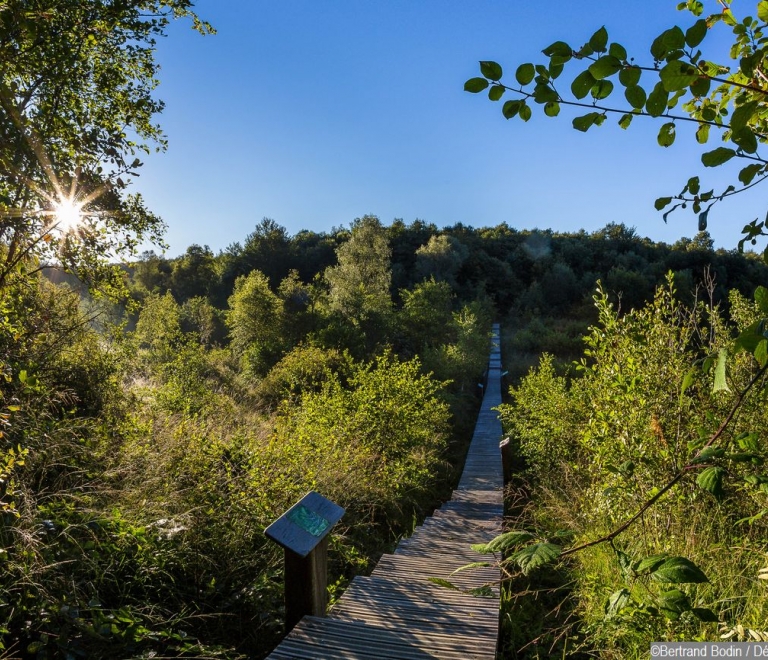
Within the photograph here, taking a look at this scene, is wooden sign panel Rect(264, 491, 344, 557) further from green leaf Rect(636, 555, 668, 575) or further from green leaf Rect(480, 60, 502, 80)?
green leaf Rect(480, 60, 502, 80)

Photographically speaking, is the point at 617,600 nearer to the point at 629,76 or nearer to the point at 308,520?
the point at 629,76

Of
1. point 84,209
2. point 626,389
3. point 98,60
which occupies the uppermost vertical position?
point 98,60

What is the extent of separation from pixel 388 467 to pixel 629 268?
121ft

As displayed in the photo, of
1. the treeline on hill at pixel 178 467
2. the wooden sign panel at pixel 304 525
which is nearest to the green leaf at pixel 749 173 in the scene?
the wooden sign panel at pixel 304 525

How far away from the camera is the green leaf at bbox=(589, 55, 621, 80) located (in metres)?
0.91

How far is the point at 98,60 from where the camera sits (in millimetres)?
3770

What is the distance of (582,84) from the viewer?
0.97 m

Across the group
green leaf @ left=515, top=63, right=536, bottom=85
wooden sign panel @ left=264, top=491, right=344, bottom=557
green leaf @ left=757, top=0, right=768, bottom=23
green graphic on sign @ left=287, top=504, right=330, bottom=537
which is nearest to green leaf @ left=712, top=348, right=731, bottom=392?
green leaf @ left=515, top=63, right=536, bottom=85

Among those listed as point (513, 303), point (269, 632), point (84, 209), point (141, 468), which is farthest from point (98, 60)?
point (513, 303)

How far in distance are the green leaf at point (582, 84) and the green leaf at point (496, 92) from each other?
5.7 inches

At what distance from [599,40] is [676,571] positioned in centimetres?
119

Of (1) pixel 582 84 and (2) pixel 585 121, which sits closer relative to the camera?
(1) pixel 582 84

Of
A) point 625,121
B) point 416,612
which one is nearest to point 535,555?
point 625,121

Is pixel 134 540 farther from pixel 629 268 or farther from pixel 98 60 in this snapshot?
pixel 629 268
